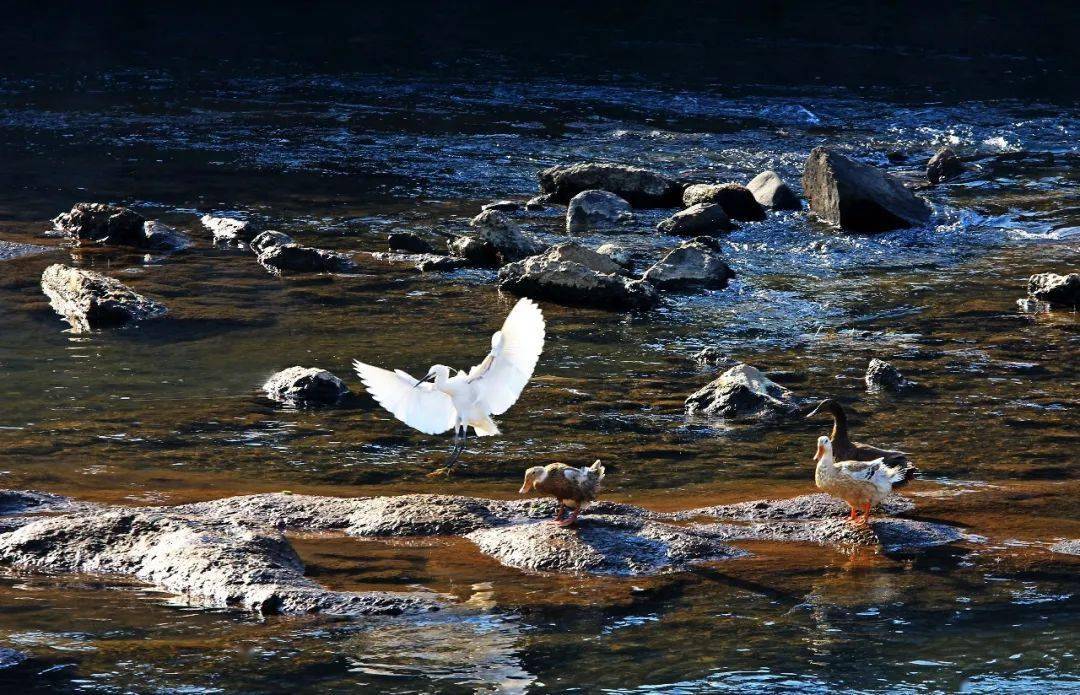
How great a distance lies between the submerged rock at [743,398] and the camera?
9938 mm

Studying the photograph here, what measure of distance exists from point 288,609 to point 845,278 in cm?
906

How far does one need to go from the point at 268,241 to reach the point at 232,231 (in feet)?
3.23

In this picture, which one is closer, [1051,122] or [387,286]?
[387,286]

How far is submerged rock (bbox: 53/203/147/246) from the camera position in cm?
1553

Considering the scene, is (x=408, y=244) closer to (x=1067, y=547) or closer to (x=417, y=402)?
(x=417, y=402)

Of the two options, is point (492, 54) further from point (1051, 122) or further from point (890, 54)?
point (1051, 122)

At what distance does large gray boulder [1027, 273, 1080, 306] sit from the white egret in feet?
21.8

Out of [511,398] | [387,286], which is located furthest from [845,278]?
[511,398]

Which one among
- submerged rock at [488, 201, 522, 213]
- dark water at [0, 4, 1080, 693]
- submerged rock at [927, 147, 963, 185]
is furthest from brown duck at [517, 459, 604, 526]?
submerged rock at [927, 147, 963, 185]

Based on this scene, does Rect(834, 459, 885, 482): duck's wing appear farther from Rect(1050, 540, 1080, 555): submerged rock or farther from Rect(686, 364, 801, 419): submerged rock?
Rect(686, 364, 801, 419): submerged rock

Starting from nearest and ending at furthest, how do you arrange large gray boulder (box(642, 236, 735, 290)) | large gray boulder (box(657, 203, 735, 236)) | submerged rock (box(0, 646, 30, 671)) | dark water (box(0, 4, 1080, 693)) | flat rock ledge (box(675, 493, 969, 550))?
submerged rock (box(0, 646, 30, 671))
dark water (box(0, 4, 1080, 693))
flat rock ledge (box(675, 493, 969, 550))
large gray boulder (box(642, 236, 735, 290))
large gray boulder (box(657, 203, 735, 236))

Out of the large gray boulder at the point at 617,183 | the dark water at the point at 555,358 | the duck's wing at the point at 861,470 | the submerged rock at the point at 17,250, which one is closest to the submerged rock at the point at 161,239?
the dark water at the point at 555,358

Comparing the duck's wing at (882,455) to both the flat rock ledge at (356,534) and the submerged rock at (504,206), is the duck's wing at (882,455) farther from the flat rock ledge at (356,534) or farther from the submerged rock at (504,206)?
the submerged rock at (504,206)

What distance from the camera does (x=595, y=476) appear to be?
750 cm
